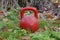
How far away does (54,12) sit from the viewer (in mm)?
3928

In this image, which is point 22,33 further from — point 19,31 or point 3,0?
point 3,0

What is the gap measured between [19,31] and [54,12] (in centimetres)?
140

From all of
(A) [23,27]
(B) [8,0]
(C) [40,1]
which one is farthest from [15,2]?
(A) [23,27]

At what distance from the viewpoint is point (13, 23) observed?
3.02 m

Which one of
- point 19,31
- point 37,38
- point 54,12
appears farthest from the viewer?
point 54,12

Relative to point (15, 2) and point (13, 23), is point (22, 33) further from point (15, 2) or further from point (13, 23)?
point (15, 2)

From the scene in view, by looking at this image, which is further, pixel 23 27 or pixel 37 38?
pixel 23 27

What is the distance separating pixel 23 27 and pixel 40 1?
1541mm

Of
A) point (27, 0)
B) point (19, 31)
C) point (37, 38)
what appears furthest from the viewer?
point (27, 0)

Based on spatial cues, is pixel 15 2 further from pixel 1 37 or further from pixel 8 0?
pixel 1 37

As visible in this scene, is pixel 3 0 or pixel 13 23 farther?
pixel 3 0

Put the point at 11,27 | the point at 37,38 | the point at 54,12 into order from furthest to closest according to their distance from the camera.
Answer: the point at 54,12, the point at 11,27, the point at 37,38

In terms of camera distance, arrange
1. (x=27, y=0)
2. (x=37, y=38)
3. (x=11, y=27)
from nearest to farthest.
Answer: (x=37, y=38)
(x=11, y=27)
(x=27, y=0)

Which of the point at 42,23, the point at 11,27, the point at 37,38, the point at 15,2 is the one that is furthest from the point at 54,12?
the point at 37,38
